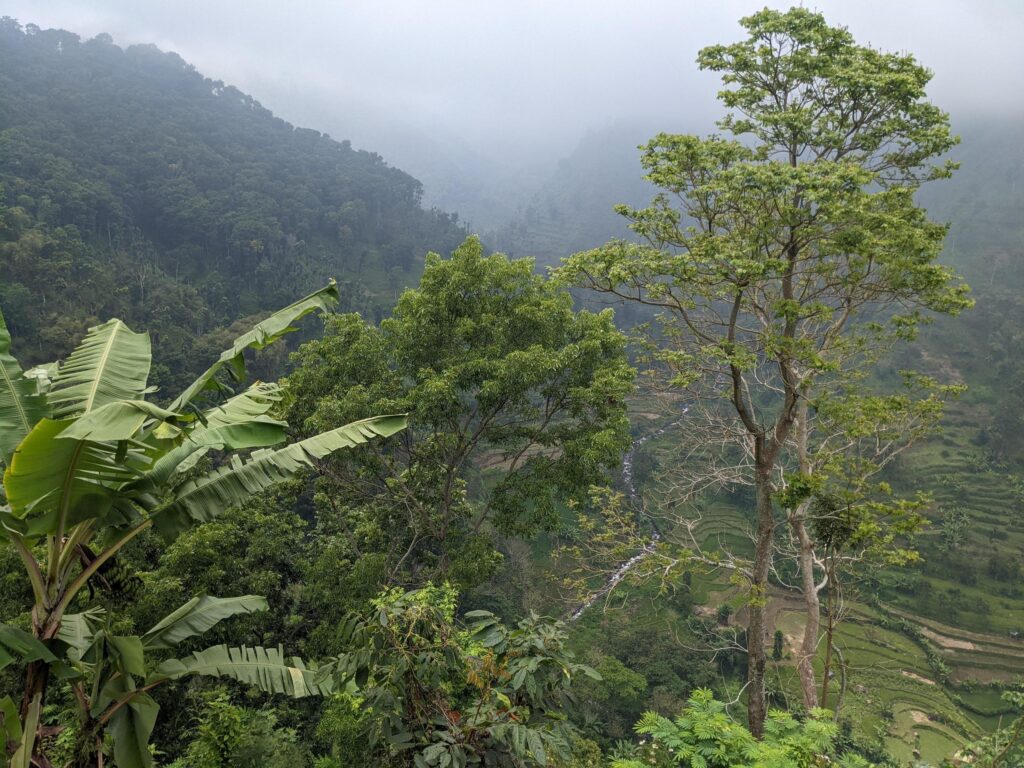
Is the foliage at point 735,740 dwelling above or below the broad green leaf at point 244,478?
below

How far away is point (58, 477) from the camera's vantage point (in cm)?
292

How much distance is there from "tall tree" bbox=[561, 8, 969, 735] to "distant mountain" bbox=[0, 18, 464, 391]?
3147 cm

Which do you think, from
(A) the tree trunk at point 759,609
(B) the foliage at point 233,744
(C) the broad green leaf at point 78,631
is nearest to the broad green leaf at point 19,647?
(C) the broad green leaf at point 78,631

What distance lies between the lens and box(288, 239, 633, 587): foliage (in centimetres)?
739

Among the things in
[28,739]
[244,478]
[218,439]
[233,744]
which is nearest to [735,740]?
[218,439]

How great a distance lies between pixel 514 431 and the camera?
27.5 ft

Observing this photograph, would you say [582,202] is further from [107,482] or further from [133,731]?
[133,731]

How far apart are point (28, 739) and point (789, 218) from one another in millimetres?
7042

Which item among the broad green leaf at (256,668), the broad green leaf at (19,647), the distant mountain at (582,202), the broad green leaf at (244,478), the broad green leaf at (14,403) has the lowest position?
the broad green leaf at (256,668)

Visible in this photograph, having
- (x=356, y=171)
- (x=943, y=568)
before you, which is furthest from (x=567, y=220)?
(x=943, y=568)

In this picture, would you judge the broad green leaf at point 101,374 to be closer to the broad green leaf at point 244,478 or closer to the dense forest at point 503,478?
the dense forest at point 503,478

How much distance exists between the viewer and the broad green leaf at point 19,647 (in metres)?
2.85

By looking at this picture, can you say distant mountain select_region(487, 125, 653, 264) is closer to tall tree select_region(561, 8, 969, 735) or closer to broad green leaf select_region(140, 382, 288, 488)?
tall tree select_region(561, 8, 969, 735)

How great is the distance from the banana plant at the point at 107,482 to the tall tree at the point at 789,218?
145 inches
